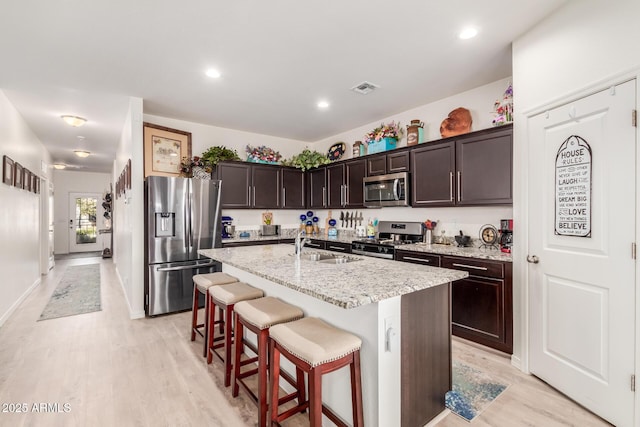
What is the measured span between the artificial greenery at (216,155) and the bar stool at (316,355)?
3.37 meters

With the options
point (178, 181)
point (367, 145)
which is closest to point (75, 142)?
point (178, 181)

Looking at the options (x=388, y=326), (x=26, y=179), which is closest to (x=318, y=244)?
(x=388, y=326)

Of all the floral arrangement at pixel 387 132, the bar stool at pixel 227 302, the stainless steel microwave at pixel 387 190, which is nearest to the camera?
the bar stool at pixel 227 302

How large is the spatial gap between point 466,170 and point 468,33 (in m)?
1.32

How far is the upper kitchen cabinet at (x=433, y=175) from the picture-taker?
332cm

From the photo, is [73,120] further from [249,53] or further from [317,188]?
[317,188]

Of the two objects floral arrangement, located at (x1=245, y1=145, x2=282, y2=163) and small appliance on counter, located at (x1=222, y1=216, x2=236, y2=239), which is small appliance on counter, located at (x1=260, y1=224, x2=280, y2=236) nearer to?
small appliance on counter, located at (x1=222, y1=216, x2=236, y2=239)

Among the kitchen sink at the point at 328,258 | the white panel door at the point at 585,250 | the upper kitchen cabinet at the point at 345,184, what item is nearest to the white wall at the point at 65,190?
the upper kitchen cabinet at the point at 345,184

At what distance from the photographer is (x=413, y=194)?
3742mm

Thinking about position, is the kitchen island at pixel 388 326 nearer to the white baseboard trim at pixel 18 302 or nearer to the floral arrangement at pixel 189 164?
the floral arrangement at pixel 189 164

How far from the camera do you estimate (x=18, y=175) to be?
4.08 metres

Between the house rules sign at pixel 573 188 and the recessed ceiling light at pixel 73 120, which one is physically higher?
the recessed ceiling light at pixel 73 120

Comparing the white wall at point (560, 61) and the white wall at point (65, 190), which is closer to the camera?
the white wall at point (560, 61)

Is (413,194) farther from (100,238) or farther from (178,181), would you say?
(100,238)
